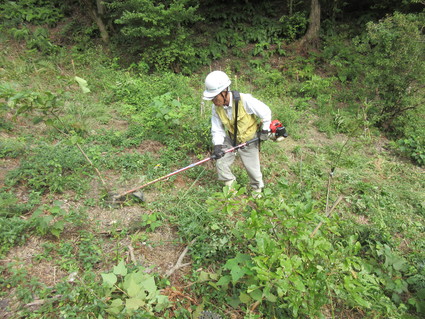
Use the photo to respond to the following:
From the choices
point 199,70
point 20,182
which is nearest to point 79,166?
point 20,182

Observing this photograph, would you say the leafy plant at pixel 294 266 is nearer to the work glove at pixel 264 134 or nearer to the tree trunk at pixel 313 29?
the work glove at pixel 264 134

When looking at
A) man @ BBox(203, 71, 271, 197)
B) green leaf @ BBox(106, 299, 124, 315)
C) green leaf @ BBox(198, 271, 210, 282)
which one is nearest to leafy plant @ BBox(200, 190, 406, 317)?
green leaf @ BBox(198, 271, 210, 282)

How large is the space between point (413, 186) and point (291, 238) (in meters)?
4.12

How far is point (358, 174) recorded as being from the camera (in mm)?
4961

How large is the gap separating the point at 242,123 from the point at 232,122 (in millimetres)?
139

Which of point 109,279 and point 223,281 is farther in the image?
point 223,281

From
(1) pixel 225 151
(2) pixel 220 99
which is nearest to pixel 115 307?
(1) pixel 225 151

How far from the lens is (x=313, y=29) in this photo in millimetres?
8867

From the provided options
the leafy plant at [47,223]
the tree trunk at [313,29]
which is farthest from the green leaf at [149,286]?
the tree trunk at [313,29]

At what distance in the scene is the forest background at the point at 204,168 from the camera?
88.0 inches

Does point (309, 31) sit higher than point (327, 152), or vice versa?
point (309, 31)

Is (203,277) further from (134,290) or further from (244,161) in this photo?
(244,161)

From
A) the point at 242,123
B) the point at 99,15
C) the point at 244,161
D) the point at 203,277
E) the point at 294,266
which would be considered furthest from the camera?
the point at 99,15

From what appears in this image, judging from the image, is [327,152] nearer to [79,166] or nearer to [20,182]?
[79,166]
